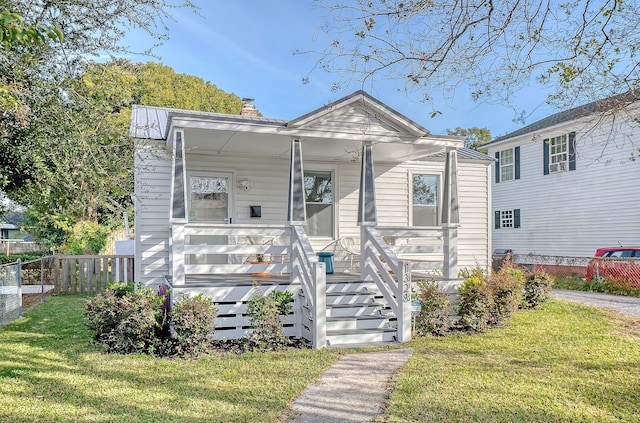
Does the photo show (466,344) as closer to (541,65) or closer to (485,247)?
(541,65)

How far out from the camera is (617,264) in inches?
530

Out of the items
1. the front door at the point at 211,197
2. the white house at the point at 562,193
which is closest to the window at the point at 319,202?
the front door at the point at 211,197

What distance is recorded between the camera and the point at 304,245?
24.1 ft

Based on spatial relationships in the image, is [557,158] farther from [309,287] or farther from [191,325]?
[191,325]

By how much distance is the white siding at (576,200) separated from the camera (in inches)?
635

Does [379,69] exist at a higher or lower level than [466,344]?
higher

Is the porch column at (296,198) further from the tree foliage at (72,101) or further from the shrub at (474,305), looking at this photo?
the shrub at (474,305)

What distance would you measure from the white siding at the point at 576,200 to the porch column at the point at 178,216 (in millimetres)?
11494

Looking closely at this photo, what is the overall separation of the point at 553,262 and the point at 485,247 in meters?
7.08

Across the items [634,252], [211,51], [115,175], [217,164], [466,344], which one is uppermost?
[211,51]

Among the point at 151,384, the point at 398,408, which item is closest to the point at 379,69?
the point at 398,408

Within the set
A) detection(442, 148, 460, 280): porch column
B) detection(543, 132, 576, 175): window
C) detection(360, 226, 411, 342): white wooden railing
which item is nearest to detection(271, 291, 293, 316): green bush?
detection(360, 226, 411, 342): white wooden railing

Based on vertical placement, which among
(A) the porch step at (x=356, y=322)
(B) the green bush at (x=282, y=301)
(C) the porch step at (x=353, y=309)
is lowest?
(A) the porch step at (x=356, y=322)

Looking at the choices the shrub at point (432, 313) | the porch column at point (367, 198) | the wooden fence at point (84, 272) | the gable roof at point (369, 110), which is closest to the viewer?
the shrub at point (432, 313)
